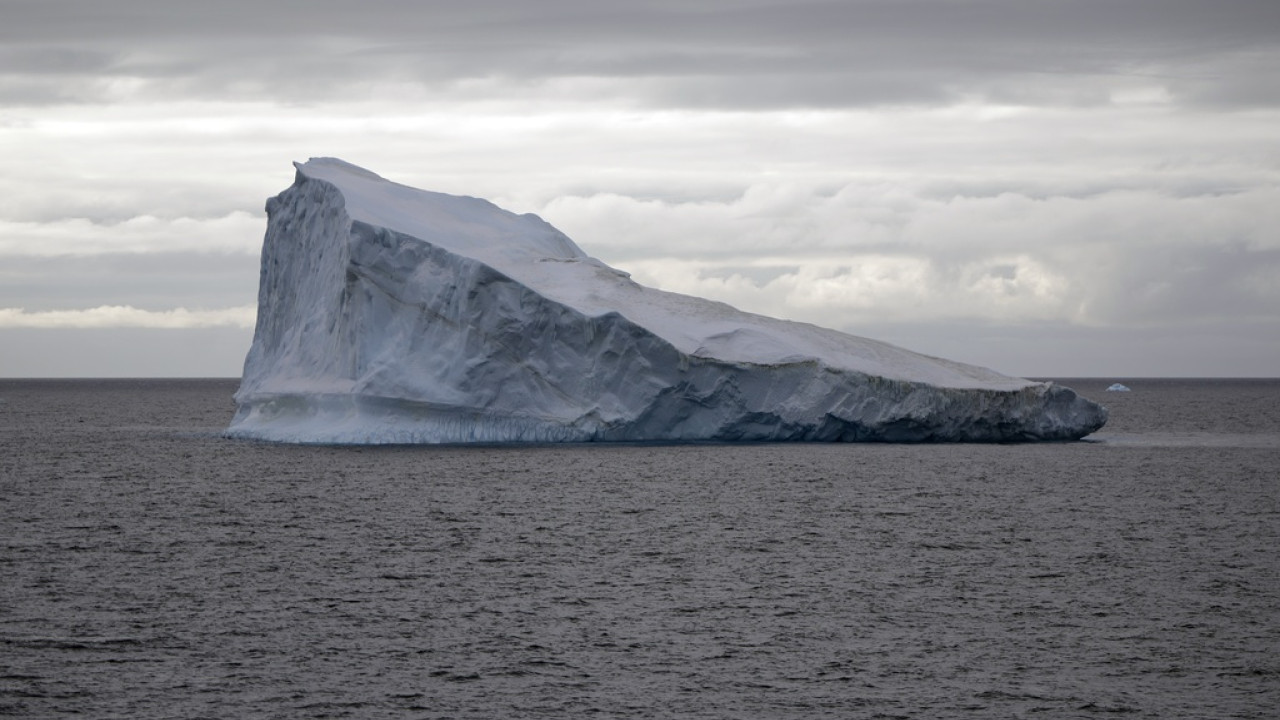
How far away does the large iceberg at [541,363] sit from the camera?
106 feet

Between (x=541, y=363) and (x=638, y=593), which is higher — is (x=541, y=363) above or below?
above

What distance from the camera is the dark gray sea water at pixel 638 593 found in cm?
1258

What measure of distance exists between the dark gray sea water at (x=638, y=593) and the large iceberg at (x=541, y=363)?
161 centimetres

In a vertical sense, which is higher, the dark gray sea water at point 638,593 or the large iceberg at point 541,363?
the large iceberg at point 541,363

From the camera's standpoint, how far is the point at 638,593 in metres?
17.1

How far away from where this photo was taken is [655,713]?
12000mm

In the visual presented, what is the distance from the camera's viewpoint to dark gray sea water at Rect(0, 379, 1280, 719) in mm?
12578

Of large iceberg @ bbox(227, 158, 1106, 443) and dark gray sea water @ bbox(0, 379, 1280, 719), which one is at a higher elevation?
large iceberg @ bbox(227, 158, 1106, 443)

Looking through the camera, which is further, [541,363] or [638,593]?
[541,363]

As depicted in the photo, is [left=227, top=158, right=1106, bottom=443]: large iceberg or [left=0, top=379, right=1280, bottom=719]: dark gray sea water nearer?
[left=0, top=379, right=1280, bottom=719]: dark gray sea water

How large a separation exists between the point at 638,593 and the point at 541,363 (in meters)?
16.0

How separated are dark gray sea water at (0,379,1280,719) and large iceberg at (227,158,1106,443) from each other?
1609 mm

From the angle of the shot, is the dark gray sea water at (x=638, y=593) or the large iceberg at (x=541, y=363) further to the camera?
the large iceberg at (x=541, y=363)

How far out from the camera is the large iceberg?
106ft
